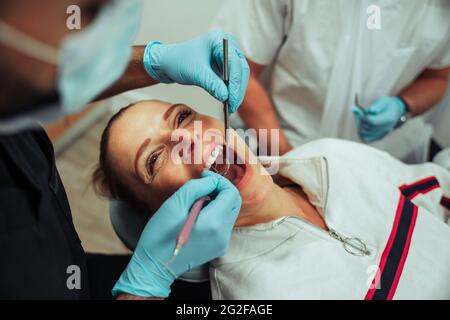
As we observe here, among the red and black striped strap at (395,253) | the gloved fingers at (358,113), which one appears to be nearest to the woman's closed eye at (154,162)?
the red and black striped strap at (395,253)

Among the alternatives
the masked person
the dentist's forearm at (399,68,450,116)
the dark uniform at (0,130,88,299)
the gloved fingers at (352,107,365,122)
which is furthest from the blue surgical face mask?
the dentist's forearm at (399,68,450,116)

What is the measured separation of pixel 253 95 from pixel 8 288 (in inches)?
37.8

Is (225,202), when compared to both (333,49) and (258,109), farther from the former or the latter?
(333,49)

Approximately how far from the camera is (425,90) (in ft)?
4.97

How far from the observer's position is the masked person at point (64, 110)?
1.62ft

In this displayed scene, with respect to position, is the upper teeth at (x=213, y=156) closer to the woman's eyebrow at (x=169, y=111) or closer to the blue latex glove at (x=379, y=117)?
the woman's eyebrow at (x=169, y=111)

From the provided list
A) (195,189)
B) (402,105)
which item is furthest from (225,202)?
(402,105)

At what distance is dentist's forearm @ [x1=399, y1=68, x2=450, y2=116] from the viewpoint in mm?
1495

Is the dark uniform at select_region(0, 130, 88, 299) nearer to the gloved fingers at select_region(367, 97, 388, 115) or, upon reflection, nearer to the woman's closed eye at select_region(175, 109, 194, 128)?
the woman's closed eye at select_region(175, 109, 194, 128)

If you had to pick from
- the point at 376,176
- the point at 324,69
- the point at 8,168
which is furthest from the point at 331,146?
the point at 8,168

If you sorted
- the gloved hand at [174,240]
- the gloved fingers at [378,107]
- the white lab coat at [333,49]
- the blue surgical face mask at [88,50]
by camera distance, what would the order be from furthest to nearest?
the gloved fingers at [378,107], the white lab coat at [333,49], the gloved hand at [174,240], the blue surgical face mask at [88,50]

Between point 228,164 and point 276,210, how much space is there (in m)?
0.17

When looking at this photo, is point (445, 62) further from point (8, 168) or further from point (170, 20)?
point (8, 168)

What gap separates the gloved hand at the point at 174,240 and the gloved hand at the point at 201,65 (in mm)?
224
